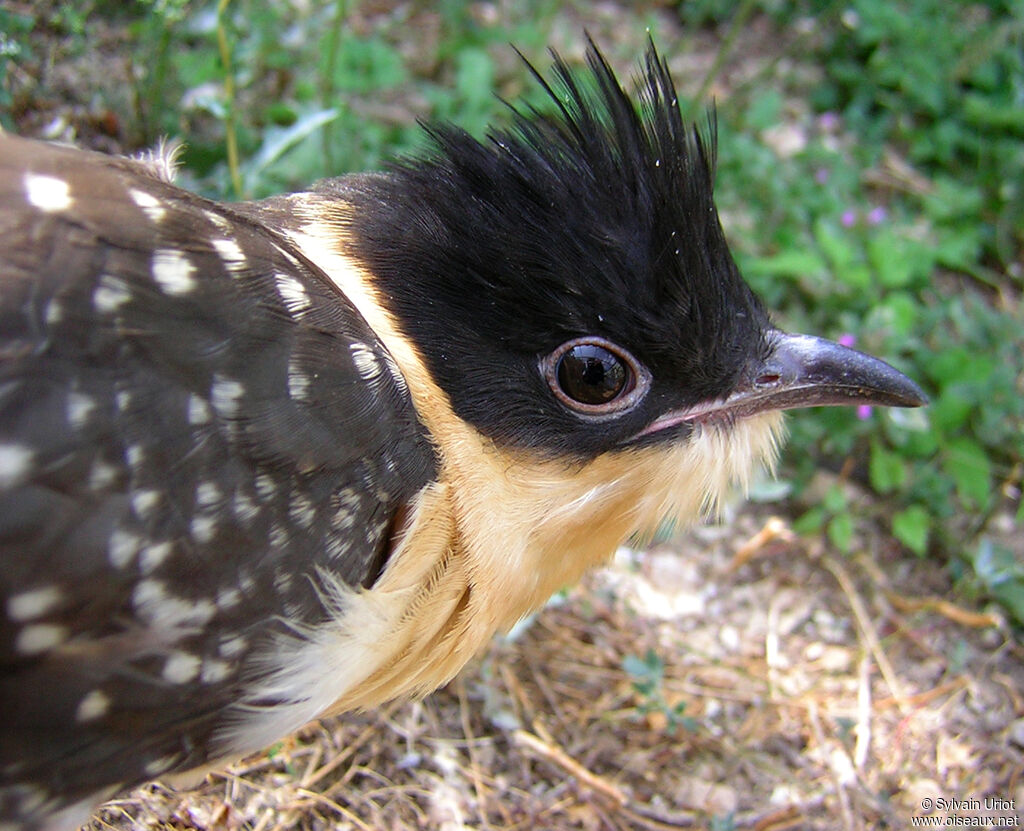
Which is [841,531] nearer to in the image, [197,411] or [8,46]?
[197,411]

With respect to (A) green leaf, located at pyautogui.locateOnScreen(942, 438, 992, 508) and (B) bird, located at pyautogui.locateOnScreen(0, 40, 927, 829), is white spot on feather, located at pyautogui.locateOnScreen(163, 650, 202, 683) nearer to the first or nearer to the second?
(B) bird, located at pyautogui.locateOnScreen(0, 40, 927, 829)

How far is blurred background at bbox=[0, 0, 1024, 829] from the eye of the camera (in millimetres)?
3414

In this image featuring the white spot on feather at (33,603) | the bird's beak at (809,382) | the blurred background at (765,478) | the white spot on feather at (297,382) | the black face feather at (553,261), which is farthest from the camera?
the blurred background at (765,478)

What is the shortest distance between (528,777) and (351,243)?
6.47ft

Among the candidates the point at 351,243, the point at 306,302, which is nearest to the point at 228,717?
Answer: the point at 306,302

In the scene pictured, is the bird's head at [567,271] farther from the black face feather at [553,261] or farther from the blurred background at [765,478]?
the blurred background at [765,478]

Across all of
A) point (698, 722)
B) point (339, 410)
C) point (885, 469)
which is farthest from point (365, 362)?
point (885, 469)

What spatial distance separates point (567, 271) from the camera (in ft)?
8.37

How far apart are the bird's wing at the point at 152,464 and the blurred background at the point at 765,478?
2.79ft

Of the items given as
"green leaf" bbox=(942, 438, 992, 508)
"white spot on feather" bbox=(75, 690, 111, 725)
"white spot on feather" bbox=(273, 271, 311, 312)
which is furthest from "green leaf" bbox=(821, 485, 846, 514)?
"white spot on feather" bbox=(75, 690, 111, 725)

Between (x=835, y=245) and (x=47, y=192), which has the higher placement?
(x=47, y=192)

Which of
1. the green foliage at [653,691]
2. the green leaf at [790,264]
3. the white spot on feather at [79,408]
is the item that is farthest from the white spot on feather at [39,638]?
the green leaf at [790,264]

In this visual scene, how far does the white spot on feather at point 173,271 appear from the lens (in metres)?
2.17

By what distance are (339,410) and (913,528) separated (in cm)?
301
